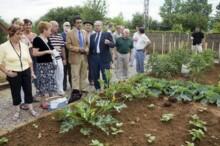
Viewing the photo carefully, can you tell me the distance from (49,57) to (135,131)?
326 centimetres

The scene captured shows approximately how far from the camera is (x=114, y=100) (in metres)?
5.14

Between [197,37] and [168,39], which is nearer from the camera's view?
[197,37]

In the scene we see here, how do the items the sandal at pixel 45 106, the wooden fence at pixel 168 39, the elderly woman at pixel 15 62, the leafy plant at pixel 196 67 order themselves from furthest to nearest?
1. the wooden fence at pixel 168 39
2. the leafy plant at pixel 196 67
3. the sandal at pixel 45 106
4. the elderly woman at pixel 15 62

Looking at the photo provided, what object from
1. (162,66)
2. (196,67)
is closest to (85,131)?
(162,66)

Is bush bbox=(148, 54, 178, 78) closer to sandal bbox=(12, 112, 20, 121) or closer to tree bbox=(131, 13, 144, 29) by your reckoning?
sandal bbox=(12, 112, 20, 121)

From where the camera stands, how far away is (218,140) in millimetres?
4258

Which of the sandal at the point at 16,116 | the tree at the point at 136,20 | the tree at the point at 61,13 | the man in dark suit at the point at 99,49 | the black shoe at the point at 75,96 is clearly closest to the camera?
the sandal at the point at 16,116

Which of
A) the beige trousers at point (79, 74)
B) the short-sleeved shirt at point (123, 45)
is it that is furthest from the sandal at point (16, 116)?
the short-sleeved shirt at point (123, 45)

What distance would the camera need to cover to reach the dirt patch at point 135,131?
158 inches

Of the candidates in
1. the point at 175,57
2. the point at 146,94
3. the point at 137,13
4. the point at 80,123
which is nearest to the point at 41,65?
the point at 146,94

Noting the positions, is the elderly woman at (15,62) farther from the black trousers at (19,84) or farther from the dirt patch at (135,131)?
the dirt patch at (135,131)

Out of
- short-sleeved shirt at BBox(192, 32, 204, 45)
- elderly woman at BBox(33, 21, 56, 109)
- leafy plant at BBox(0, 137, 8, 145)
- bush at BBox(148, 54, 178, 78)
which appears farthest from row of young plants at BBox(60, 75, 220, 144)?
short-sleeved shirt at BBox(192, 32, 204, 45)

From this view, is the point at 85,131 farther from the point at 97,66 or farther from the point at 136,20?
the point at 136,20

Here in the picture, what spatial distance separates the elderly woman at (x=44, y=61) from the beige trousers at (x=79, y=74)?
96 centimetres
